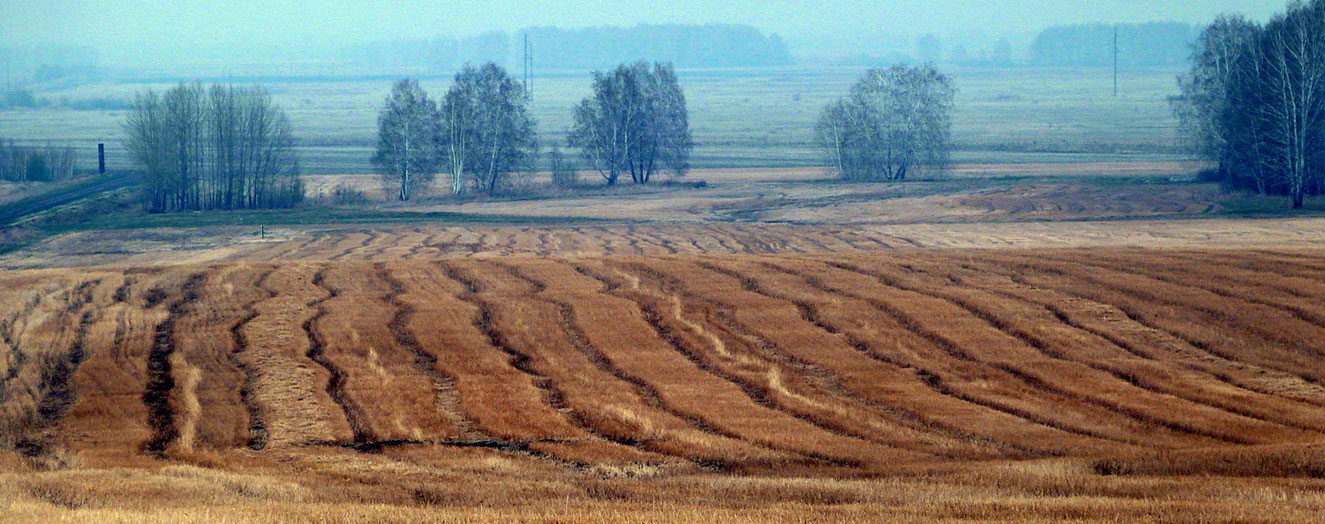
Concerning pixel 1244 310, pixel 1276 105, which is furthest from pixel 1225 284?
pixel 1276 105

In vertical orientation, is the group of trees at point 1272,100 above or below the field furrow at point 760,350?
above

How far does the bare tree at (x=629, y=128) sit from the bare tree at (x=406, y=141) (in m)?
9.45

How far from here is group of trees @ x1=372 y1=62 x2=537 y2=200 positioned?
200ft

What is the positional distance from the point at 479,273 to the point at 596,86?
161ft

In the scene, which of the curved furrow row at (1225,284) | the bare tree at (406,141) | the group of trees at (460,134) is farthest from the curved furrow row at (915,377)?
the group of trees at (460,134)

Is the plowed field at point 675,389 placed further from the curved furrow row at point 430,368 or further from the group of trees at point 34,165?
the group of trees at point 34,165

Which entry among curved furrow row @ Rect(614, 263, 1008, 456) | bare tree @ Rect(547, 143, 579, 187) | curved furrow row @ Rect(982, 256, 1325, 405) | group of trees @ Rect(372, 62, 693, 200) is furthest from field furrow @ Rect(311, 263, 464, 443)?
bare tree @ Rect(547, 143, 579, 187)

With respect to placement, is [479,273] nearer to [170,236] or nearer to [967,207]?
[170,236]

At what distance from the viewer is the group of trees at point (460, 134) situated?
2399 inches

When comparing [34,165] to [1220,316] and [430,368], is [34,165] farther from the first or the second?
[1220,316]

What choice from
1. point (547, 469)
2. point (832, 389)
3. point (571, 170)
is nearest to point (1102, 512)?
point (547, 469)

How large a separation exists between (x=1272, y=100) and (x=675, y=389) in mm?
38580

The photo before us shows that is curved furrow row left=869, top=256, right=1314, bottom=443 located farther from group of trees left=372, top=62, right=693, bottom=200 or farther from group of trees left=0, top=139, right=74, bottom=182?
group of trees left=0, top=139, right=74, bottom=182

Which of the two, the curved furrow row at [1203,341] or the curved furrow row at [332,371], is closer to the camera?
the curved furrow row at [332,371]
